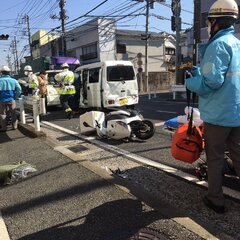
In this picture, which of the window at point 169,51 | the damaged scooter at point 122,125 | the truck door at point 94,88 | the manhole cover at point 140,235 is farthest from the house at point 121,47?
the manhole cover at point 140,235

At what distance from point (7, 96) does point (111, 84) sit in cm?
372

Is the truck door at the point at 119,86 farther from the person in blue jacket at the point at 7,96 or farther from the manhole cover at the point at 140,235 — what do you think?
the manhole cover at the point at 140,235

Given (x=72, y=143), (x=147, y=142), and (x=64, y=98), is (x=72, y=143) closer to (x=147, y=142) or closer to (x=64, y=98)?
(x=147, y=142)

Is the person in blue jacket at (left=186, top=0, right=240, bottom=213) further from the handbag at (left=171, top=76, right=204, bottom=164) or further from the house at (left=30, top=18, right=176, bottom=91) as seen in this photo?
the house at (left=30, top=18, right=176, bottom=91)

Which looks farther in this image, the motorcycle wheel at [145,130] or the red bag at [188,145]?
the motorcycle wheel at [145,130]

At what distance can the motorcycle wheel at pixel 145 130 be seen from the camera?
7648 mm

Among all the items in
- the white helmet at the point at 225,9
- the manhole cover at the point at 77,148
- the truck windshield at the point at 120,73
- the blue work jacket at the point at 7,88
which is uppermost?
the white helmet at the point at 225,9

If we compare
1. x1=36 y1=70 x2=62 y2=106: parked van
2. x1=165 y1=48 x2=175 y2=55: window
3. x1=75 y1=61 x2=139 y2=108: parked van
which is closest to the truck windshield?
x1=75 y1=61 x2=139 y2=108: parked van

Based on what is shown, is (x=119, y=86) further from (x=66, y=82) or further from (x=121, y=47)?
(x=121, y=47)

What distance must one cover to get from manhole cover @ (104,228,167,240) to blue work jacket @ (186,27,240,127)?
119 centimetres

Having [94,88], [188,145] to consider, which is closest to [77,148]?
[188,145]

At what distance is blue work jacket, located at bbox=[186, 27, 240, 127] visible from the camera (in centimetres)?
321

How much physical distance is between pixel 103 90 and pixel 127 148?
5.38 meters

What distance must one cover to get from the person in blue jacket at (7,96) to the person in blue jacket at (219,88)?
738 cm
